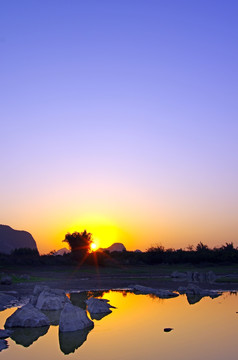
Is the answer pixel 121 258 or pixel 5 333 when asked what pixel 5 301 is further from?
pixel 121 258

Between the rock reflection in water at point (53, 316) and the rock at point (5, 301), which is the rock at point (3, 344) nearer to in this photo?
the rock reflection in water at point (53, 316)

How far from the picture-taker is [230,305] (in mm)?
24969

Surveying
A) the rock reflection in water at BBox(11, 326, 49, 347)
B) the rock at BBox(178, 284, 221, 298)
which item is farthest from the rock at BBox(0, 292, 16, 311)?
the rock at BBox(178, 284, 221, 298)

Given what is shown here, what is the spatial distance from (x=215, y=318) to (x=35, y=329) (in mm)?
8939

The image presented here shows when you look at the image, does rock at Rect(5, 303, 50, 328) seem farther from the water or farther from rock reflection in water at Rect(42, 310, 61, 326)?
rock reflection in water at Rect(42, 310, 61, 326)

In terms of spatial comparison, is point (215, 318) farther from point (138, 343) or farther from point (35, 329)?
point (35, 329)

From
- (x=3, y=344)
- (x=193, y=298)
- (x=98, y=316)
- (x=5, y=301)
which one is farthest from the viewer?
(x=193, y=298)

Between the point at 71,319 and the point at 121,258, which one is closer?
the point at 71,319

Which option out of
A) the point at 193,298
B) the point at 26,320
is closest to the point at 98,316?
the point at 26,320

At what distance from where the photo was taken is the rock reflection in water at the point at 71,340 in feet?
47.3

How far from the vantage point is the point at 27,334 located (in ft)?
54.8

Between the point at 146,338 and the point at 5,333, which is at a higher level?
the point at 5,333

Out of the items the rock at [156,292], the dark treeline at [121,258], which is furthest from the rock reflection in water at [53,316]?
the dark treeline at [121,258]

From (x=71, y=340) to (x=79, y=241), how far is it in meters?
63.4
